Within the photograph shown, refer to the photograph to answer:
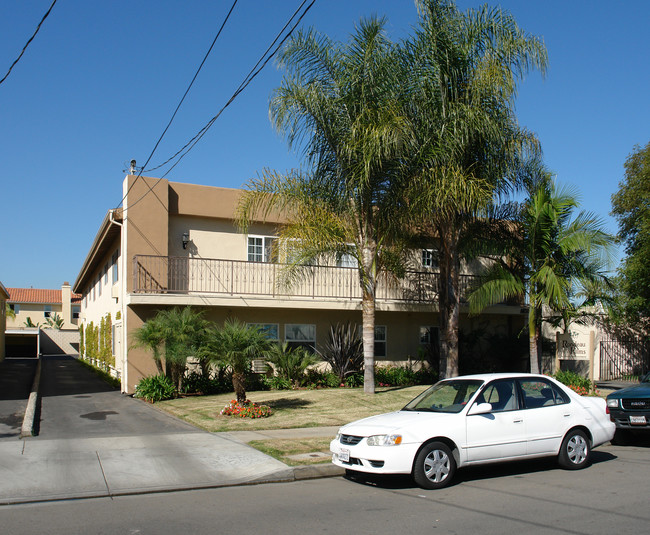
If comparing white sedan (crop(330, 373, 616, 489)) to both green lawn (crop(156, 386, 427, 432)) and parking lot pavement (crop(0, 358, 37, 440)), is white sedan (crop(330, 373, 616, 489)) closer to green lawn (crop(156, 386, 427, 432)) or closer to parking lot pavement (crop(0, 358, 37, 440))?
green lawn (crop(156, 386, 427, 432))

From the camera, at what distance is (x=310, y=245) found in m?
15.9

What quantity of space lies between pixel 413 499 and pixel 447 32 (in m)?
12.2

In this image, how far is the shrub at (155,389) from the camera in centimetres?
1633

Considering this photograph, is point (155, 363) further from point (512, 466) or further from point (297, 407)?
point (512, 466)

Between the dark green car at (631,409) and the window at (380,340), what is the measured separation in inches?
414

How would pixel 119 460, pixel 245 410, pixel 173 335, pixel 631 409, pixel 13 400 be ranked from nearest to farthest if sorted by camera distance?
pixel 119 460 < pixel 631 409 < pixel 245 410 < pixel 173 335 < pixel 13 400

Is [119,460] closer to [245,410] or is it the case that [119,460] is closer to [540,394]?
[245,410]

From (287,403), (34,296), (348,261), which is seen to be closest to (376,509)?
(287,403)

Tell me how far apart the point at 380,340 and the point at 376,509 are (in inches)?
581

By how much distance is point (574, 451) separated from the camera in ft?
29.2

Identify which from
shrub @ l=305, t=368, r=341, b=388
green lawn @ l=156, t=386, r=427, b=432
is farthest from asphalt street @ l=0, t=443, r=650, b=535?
shrub @ l=305, t=368, r=341, b=388

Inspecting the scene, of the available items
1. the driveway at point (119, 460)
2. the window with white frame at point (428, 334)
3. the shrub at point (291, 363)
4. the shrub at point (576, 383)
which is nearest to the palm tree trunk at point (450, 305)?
the shrub at point (576, 383)

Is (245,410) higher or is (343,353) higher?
(343,353)

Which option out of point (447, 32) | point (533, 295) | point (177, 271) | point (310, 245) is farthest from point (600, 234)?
point (177, 271)
